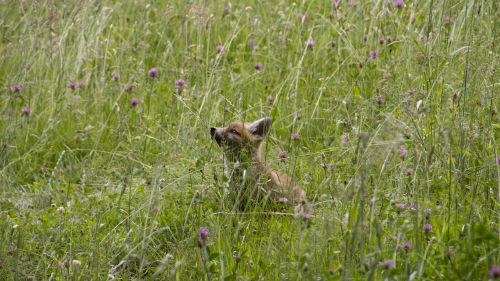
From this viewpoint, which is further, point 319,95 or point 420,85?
point 319,95

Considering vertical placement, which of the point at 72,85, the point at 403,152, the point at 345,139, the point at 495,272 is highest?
the point at 495,272

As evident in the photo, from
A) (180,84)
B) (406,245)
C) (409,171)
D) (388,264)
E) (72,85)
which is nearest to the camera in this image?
(388,264)

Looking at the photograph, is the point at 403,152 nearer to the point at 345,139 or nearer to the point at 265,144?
the point at 345,139

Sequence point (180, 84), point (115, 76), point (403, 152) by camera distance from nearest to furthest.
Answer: point (403, 152) → point (180, 84) → point (115, 76)

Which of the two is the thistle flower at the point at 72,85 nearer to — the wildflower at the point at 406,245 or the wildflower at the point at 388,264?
the wildflower at the point at 406,245

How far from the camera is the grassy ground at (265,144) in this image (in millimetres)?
3485

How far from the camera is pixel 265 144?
533 cm

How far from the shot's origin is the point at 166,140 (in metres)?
5.53

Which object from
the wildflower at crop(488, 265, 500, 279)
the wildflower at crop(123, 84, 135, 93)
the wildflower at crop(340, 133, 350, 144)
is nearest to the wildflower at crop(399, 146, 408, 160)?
the wildflower at crop(340, 133, 350, 144)

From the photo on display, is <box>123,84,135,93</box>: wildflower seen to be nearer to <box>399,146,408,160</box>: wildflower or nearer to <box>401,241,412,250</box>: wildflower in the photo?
<box>399,146,408,160</box>: wildflower

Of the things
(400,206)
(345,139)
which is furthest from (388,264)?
(345,139)

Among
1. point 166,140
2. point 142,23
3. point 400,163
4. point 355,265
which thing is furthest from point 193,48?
point 355,265

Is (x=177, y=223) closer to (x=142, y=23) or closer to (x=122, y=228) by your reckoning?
(x=122, y=228)

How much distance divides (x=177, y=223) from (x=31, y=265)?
75cm
